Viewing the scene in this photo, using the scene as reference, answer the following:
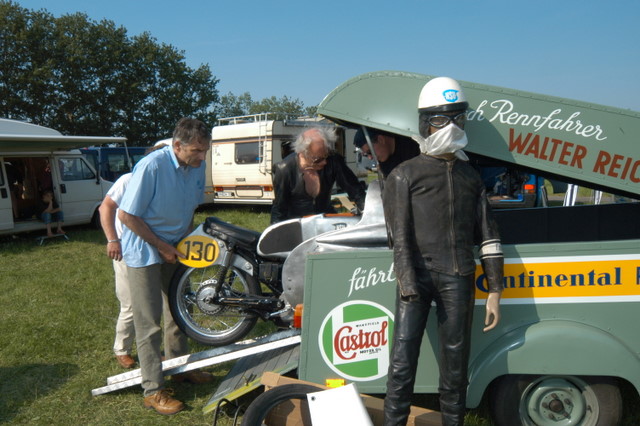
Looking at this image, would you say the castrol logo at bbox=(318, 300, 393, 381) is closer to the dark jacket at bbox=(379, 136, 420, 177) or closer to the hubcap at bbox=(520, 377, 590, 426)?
the hubcap at bbox=(520, 377, 590, 426)

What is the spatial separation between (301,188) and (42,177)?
32.4 ft

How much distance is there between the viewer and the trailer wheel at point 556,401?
2572mm

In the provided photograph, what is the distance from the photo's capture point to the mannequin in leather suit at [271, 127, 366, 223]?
154 inches

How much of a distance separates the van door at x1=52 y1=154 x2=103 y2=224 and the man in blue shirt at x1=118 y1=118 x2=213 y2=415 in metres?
9.02

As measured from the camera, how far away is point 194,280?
4.06 metres

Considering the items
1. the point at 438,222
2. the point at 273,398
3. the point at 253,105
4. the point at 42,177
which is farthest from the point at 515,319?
the point at 253,105

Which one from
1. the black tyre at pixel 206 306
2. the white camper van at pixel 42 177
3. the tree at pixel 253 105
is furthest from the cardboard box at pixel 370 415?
the tree at pixel 253 105

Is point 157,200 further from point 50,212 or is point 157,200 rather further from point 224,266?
point 50,212

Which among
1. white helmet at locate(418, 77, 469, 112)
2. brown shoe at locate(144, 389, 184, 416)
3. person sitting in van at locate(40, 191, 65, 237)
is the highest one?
white helmet at locate(418, 77, 469, 112)

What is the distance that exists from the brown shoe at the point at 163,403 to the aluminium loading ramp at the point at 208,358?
6.7 inches

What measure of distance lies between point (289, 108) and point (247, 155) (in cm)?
7110

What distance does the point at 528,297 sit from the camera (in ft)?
8.20

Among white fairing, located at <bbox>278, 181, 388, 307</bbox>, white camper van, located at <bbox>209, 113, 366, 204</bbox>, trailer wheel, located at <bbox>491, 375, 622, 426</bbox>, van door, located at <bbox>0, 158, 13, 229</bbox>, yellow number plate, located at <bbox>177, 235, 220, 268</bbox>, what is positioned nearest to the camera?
trailer wheel, located at <bbox>491, 375, 622, 426</bbox>

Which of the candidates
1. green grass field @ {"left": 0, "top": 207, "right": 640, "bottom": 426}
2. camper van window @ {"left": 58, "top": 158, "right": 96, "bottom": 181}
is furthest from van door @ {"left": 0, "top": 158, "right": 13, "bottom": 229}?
green grass field @ {"left": 0, "top": 207, "right": 640, "bottom": 426}
